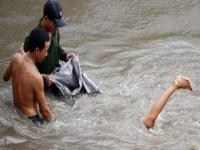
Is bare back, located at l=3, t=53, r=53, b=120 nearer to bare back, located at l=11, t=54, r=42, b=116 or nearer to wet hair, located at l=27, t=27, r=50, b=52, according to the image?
bare back, located at l=11, t=54, r=42, b=116

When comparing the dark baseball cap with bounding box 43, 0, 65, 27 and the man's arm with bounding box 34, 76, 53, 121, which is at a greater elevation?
the dark baseball cap with bounding box 43, 0, 65, 27

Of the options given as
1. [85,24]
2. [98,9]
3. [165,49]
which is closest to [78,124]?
[165,49]

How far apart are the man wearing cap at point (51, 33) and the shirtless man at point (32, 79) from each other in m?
0.14

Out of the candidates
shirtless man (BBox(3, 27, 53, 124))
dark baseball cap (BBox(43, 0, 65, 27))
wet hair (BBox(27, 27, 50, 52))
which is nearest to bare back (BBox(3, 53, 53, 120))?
shirtless man (BBox(3, 27, 53, 124))

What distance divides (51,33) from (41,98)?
2.89 feet

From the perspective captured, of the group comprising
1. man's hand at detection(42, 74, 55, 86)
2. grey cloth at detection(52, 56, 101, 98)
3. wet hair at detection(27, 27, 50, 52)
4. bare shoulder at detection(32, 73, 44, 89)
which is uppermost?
wet hair at detection(27, 27, 50, 52)

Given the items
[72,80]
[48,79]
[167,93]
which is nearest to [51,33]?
[48,79]

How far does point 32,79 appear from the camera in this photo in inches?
173

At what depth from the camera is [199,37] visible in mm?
7371

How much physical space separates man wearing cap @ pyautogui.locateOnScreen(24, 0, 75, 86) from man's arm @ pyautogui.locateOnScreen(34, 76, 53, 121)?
1.23 ft

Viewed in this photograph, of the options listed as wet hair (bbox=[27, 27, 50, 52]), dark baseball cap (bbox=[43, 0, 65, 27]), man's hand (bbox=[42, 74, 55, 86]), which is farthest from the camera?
man's hand (bbox=[42, 74, 55, 86])

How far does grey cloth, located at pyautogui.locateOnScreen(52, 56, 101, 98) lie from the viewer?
209 inches

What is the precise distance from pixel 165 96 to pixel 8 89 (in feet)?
7.54

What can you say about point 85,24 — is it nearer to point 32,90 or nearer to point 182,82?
point 32,90
